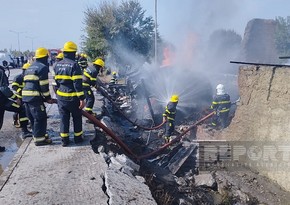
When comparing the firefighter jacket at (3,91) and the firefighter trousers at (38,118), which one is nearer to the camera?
the firefighter trousers at (38,118)

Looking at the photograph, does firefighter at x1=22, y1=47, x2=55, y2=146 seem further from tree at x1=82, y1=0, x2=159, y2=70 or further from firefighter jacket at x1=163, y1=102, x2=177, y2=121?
tree at x1=82, y1=0, x2=159, y2=70

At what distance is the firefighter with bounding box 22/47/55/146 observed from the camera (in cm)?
556

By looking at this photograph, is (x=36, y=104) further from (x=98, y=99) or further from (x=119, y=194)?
(x=98, y=99)

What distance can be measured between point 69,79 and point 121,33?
2153 centimetres

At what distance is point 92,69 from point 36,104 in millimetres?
2484

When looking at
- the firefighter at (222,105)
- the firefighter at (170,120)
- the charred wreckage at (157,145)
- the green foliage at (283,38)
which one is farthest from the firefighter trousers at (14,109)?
the green foliage at (283,38)

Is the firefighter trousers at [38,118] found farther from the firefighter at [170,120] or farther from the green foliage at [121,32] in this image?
the green foliage at [121,32]

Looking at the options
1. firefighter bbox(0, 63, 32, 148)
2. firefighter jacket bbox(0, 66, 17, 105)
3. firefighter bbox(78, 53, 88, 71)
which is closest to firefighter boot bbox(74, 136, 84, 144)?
firefighter bbox(0, 63, 32, 148)

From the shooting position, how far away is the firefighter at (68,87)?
5.41m

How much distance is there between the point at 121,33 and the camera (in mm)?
26266

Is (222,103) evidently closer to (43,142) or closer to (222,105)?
(222,105)

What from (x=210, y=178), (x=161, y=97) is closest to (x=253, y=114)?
(x=210, y=178)

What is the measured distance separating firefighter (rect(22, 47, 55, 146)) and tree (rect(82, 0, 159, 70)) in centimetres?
2059

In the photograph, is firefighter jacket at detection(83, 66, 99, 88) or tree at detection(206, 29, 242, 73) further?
tree at detection(206, 29, 242, 73)
